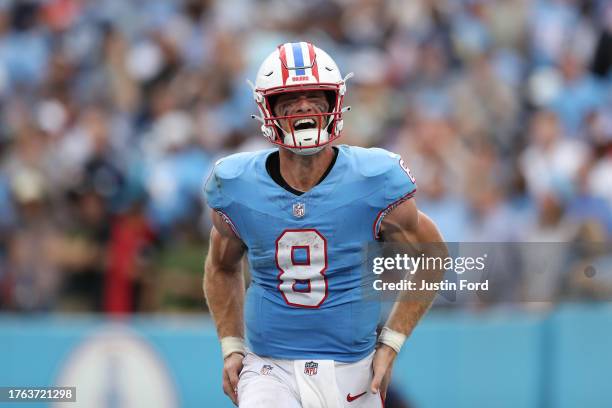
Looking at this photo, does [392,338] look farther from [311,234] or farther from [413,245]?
[311,234]

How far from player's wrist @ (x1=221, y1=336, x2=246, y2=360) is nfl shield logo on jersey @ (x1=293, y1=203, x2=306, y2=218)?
68cm

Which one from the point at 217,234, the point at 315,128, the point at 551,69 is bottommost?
the point at 217,234

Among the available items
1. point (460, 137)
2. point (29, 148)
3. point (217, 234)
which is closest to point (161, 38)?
point (29, 148)

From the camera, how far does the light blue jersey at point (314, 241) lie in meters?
5.23

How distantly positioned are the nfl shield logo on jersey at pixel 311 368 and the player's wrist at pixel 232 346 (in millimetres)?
363

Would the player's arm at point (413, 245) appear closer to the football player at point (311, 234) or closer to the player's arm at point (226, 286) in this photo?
the football player at point (311, 234)

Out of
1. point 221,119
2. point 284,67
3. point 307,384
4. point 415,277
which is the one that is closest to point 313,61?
point 284,67

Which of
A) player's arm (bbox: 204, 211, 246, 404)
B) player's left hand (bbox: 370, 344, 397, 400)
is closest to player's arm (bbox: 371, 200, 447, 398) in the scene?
player's left hand (bbox: 370, 344, 397, 400)

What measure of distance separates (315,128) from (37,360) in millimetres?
4959

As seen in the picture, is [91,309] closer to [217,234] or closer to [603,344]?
[603,344]

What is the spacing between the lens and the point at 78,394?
9.16 metres

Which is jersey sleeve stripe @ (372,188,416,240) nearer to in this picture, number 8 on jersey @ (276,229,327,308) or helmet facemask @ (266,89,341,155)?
number 8 on jersey @ (276,229,327,308)

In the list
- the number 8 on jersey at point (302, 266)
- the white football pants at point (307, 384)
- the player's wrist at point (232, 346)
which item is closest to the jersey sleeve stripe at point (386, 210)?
the number 8 on jersey at point (302, 266)

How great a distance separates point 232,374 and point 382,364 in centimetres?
64
